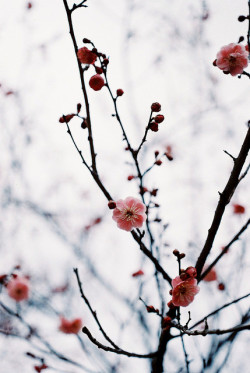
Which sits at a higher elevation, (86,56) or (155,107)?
(86,56)

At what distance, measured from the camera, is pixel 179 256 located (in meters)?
1.73

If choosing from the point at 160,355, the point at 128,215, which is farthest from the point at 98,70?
the point at 160,355

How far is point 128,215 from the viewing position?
216 centimetres

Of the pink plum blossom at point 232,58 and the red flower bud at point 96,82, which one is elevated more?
the pink plum blossom at point 232,58

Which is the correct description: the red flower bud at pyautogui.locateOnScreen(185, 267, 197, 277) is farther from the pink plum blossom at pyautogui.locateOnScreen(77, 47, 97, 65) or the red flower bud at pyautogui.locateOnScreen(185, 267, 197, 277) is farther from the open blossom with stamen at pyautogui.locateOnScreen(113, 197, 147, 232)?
the pink plum blossom at pyautogui.locateOnScreen(77, 47, 97, 65)

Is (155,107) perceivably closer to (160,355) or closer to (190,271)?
(190,271)

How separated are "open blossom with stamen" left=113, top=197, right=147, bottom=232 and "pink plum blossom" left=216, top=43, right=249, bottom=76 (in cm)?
101

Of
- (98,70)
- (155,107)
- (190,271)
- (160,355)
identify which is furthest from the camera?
(160,355)

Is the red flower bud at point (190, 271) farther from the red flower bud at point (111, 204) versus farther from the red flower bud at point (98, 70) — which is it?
the red flower bud at point (98, 70)

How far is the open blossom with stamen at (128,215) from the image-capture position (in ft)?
6.92

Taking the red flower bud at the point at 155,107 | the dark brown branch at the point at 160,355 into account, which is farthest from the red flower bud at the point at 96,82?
the dark brown branch at the point at 160,355

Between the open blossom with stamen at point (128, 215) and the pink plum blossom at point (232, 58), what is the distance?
1014 mm

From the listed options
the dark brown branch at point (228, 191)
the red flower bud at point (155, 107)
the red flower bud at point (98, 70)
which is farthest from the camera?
the red flower bud at point (98, 70)

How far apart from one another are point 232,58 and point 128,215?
1.15 m
